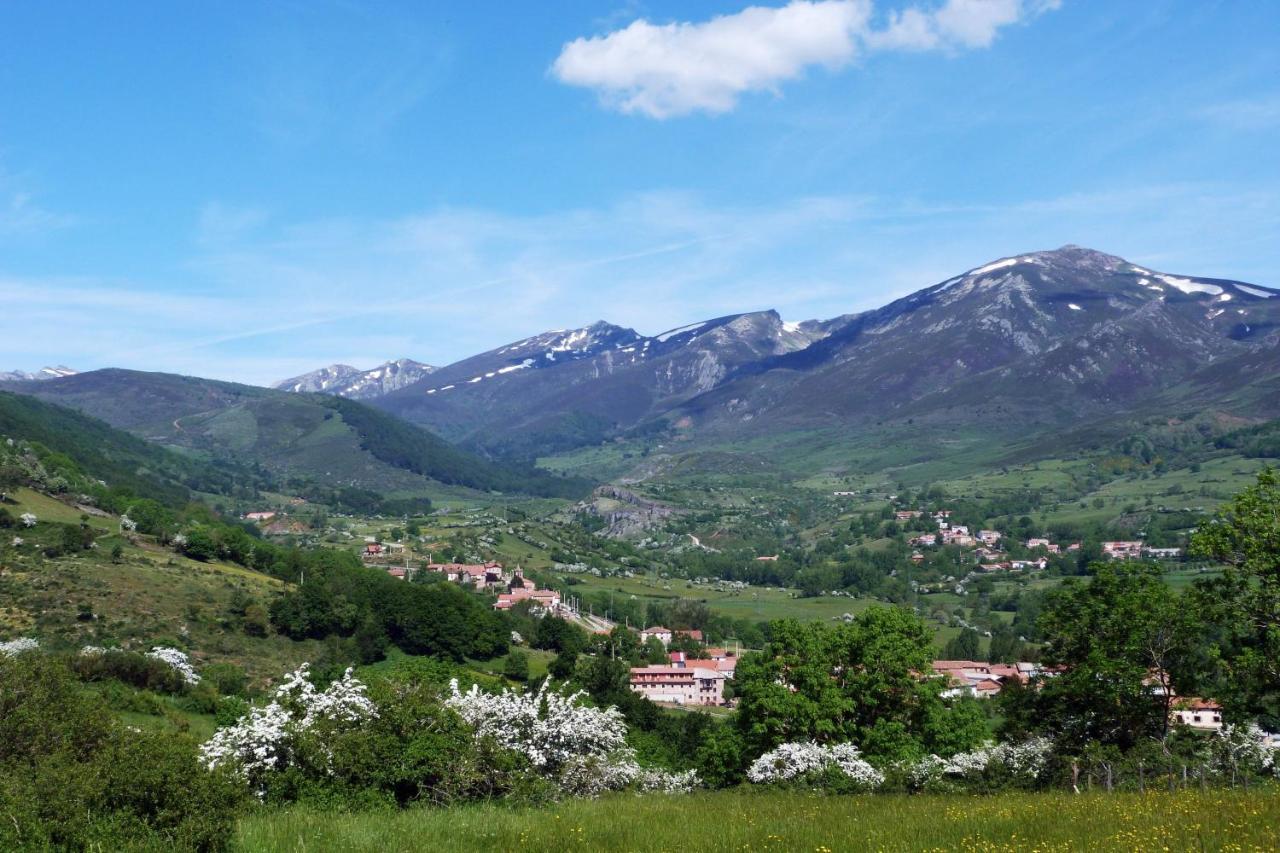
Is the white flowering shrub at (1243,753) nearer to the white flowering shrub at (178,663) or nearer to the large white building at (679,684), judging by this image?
the white flowering shrub at (178,663)

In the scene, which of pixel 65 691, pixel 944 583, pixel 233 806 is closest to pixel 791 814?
pixel 233 806

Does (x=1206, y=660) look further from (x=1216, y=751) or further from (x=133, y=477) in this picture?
(x=133, y=477)

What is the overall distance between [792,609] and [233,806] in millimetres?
129254

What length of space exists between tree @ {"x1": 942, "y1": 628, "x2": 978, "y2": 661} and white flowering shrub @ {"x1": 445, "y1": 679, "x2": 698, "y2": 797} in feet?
292

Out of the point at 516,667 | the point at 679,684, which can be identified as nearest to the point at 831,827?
the point at 516,667

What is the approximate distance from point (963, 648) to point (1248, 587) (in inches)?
3641

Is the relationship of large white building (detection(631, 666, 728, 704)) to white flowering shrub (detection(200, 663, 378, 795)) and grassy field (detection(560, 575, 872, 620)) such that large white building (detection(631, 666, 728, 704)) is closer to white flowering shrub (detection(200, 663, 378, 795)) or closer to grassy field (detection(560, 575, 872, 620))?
grassy field (detection(560, 575, 872, 620))

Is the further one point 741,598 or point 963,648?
point 741,598

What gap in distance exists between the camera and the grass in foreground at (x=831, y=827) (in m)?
10.8

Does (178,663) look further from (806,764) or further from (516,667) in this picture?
(806,764)

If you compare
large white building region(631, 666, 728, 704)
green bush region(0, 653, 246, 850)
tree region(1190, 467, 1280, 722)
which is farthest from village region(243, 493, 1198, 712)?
green bush region(0, 653, 246, 850)

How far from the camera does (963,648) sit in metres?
107

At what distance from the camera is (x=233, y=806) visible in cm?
1305

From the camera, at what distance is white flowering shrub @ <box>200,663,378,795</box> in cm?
1858
